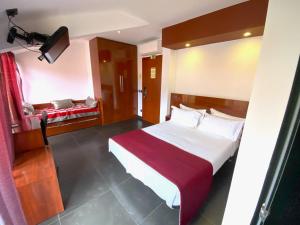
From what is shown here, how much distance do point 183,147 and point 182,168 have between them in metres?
0.49

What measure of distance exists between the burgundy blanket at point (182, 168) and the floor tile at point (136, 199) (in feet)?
1.43

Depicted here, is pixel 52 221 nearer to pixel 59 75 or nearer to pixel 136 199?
pixel 136 199

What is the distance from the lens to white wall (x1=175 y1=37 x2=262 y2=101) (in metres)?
2.40

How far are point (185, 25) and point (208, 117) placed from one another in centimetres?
180

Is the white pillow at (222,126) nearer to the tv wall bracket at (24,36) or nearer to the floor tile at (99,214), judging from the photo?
the floor tile at (99,214)

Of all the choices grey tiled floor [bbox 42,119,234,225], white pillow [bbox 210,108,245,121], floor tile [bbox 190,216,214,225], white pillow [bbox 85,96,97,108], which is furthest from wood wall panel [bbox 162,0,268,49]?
white pillow [bbox 85,96,97,108]

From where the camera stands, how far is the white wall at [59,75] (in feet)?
12.1

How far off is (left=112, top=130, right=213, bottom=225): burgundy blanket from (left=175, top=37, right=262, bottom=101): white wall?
1.70 meters

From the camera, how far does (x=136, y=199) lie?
5.61 ft

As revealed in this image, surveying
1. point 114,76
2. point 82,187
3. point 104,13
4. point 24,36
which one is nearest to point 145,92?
point 114,76

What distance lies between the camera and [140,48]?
A: 4.22 m

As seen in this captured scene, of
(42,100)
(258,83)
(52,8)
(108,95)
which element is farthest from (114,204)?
(42,100)

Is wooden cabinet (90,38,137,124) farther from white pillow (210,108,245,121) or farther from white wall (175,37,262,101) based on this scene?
white pillow (210,108,245,121)

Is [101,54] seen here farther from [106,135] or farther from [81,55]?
[106,135]
